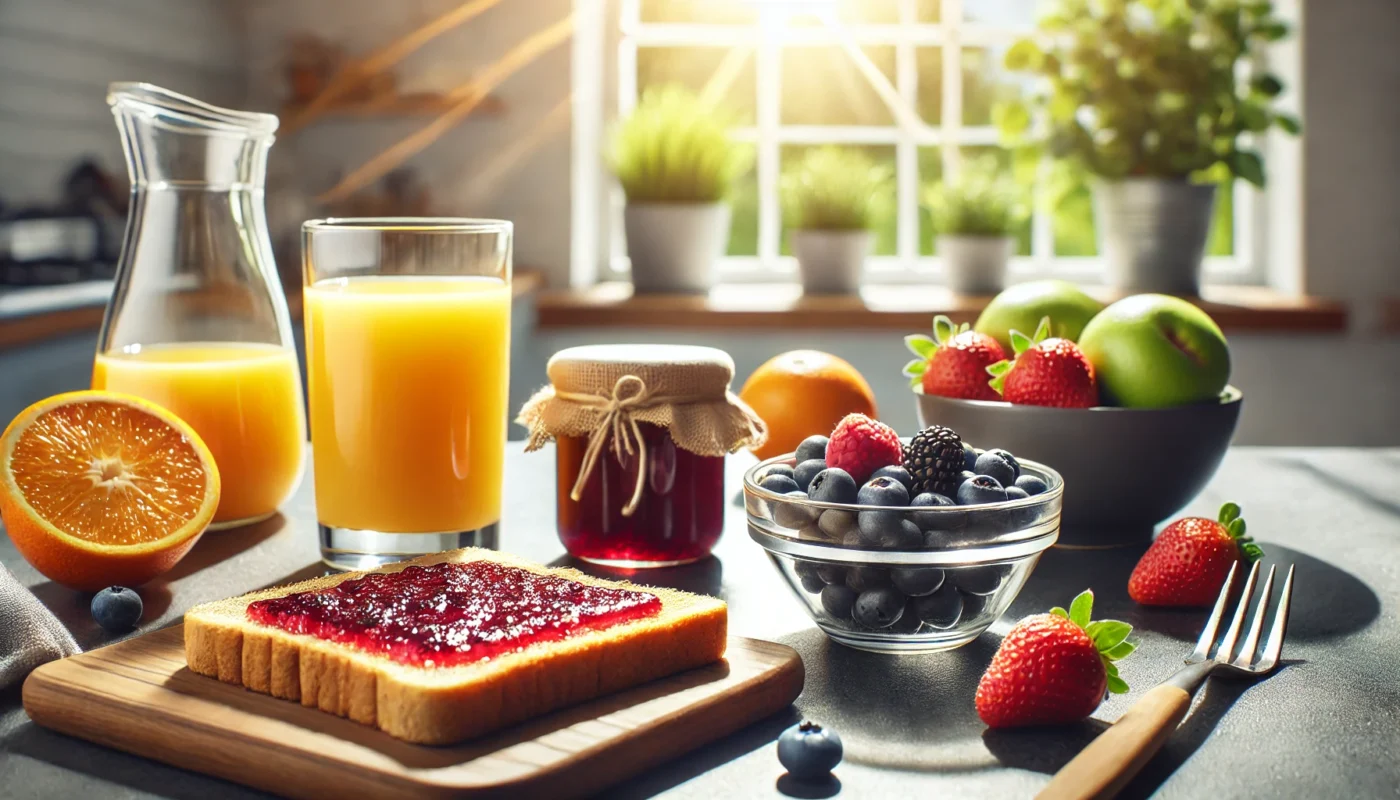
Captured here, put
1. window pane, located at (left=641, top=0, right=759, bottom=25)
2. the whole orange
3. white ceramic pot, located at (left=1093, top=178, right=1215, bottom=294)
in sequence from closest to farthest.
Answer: the whole orange < white ceramic pot, located at (left=1093, top=178, right=1215, bottom=294) < window pane, located at (left=641, top=0, right=759, bottom=25)

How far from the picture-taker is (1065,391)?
1084 millimetres

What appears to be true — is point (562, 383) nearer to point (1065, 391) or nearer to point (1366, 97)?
point (1065, 391)

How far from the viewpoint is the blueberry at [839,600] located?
0.80 metres

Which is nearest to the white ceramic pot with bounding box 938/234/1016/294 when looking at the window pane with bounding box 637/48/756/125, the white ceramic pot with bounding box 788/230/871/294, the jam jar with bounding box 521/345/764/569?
the white ceramic pot with bounding box 788/230/871/294

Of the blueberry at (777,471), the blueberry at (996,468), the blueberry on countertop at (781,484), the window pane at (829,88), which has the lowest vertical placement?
the blueberry on countertop at (781,484)

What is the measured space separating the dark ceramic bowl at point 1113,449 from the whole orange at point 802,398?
29 centimetres

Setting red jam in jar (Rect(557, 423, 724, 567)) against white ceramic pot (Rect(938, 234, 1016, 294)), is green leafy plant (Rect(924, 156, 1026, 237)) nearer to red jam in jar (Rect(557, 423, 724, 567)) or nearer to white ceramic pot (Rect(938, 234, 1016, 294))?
white ceramic pot (Rect(938, 234, 1016, 294))

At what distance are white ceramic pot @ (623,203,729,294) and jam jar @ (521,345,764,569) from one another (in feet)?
6.58

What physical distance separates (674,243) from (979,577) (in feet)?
7.66

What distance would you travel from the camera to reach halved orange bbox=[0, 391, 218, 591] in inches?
36.9

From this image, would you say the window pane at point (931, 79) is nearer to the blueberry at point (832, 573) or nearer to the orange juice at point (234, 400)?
the orange juice at point (234, 400)

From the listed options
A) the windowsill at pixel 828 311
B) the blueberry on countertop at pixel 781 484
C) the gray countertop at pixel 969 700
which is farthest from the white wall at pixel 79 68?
the blueberry on countertop at pixel 781 484

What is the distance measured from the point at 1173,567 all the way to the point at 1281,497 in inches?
20.3

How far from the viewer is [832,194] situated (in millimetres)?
3021
